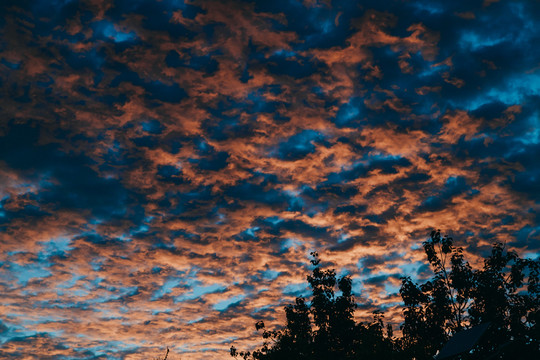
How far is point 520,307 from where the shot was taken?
118 feet

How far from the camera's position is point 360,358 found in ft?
109

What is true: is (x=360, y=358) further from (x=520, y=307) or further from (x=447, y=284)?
(x=520, y=307)

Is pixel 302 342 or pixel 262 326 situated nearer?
pixel 302 342

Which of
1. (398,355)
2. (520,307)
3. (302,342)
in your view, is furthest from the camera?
(302,342)

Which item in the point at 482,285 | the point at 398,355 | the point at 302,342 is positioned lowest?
the point at 398,355

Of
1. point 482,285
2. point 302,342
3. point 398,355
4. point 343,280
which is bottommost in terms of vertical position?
point 398,355

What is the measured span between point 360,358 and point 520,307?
14.9 metres

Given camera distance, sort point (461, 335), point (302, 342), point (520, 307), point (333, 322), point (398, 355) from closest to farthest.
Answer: point (461, 335) < point (398, 355) < point (520, 307) < point (302, 342) < point (333, 322)

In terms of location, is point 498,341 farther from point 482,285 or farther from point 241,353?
point 241,353

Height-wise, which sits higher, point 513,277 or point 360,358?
point 513,277

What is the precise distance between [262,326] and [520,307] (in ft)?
83.8

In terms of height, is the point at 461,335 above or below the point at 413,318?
below

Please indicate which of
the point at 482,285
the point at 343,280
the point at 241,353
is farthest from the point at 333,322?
the point at 482,285

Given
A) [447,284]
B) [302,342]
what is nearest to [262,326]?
[302,342]
